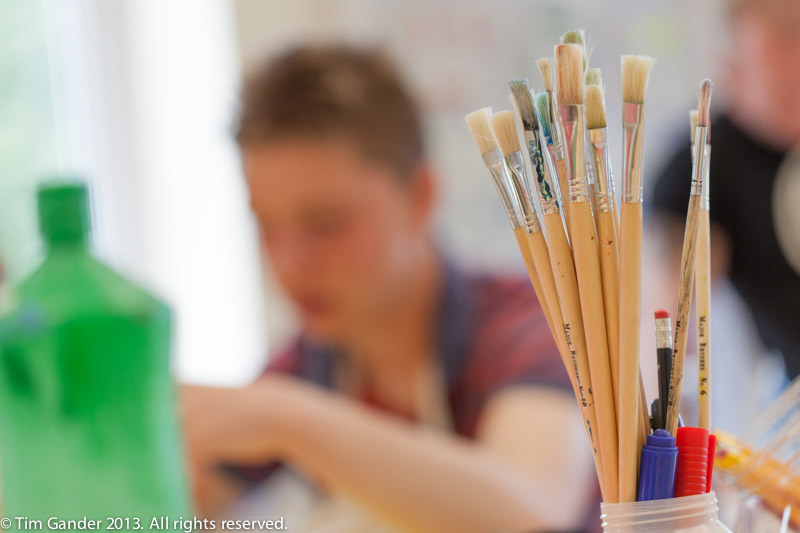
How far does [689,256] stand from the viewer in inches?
8.5

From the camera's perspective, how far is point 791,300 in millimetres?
854

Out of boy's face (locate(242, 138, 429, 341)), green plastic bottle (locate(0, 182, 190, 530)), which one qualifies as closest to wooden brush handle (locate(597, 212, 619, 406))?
green plastic bottle (locate(0, 182, 190, 530))

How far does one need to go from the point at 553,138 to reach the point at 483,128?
19mm

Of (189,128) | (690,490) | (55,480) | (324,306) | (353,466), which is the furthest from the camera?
(189,128)

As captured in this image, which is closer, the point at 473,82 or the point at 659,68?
the point at 659,68

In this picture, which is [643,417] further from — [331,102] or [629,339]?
[331,102]

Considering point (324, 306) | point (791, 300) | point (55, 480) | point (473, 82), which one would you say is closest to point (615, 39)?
point (473, 82)

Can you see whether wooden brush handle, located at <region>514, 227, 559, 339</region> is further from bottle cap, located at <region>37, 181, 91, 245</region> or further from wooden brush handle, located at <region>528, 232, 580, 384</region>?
bottle cap, located at <region>37, 181, 91, 245</region>

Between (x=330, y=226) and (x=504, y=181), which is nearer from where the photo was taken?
(x=504, y=181)

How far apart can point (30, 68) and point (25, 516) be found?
→ 124 cm

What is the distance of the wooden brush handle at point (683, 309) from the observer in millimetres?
212

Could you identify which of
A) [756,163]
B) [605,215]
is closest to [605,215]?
[605,215]

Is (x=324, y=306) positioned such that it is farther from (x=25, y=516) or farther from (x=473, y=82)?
(x=473, y=82)

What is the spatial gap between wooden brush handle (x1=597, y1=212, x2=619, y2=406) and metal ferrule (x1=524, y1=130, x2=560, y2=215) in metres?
0.01
